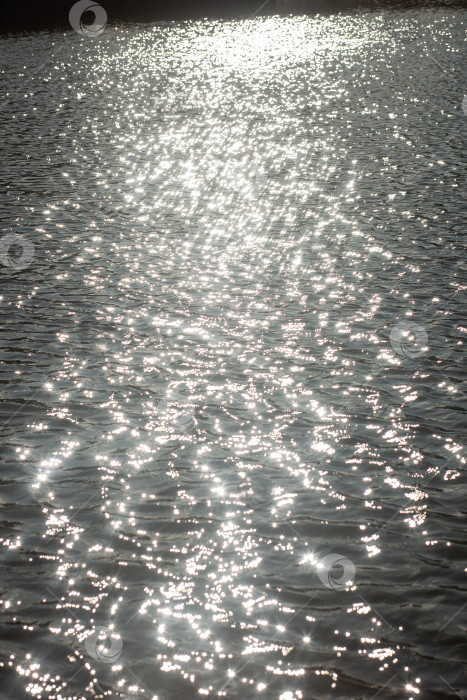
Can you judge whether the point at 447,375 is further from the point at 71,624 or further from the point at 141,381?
the point at 71,624

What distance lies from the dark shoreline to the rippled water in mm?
68606

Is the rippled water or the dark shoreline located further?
the dark shoreline

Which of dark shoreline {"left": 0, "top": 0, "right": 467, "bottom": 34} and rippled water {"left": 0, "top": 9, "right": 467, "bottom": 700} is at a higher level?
dark shoreline {"left": 0, "top": 0, "right": 467, "bottom": 34}

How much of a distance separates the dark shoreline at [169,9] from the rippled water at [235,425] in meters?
68.6

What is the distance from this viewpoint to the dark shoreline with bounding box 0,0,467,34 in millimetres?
98750

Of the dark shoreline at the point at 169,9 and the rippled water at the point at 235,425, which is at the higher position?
the dark shoreline at the point at 169,9

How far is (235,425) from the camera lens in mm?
15445

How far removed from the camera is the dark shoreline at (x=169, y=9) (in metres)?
98.8

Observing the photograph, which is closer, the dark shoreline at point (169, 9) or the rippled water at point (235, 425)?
the rippled water at point (235, 425)

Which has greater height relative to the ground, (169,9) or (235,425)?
(169,9)

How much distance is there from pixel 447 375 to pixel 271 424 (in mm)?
4053

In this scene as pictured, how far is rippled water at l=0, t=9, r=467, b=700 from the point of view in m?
10.3

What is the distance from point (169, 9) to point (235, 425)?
4145 inches

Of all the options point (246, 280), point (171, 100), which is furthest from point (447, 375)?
point (171, 100)
